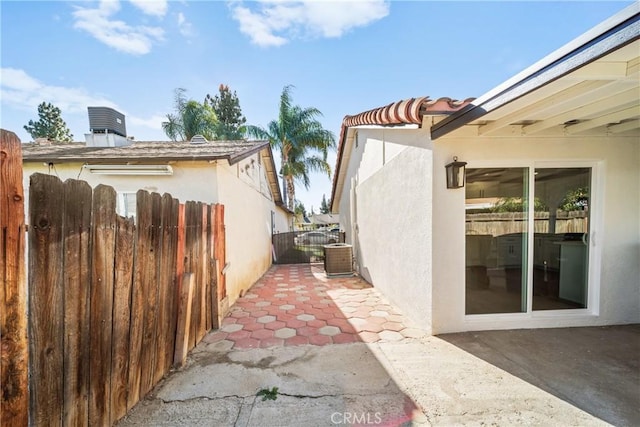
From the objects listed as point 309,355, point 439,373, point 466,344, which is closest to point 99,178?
point 309,355

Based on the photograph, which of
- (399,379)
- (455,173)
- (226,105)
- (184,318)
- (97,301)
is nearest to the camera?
(97,301)

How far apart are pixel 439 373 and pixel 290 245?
10.0m

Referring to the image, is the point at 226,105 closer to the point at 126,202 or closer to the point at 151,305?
the point at 126,202

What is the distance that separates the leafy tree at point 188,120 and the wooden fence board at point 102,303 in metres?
18.3

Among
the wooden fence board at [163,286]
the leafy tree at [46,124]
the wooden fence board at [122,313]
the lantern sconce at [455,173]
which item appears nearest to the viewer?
the wooden fence board at [122,313]

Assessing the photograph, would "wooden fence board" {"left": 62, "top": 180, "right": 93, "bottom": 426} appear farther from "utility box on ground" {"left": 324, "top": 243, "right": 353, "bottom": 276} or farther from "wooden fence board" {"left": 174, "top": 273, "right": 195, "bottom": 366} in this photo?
"utility box on ground" {"left": 324, "top": 243, "right": 353, "bottom": 276}

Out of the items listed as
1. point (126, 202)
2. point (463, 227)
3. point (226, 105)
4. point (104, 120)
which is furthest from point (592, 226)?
point (226, 105)

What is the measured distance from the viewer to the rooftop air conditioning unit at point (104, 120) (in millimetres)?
7094

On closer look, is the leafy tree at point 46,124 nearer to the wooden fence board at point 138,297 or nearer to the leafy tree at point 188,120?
the leafy tree at point 188,120

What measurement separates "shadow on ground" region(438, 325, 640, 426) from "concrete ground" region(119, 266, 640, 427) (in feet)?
Result: 0.04

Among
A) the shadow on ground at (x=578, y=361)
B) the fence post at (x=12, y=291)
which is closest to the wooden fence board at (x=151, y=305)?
the fence post at (x=12, y=291)

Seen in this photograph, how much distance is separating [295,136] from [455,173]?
14.7m

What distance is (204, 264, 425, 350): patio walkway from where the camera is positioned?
3.89m

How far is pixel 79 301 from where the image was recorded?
1.82m
